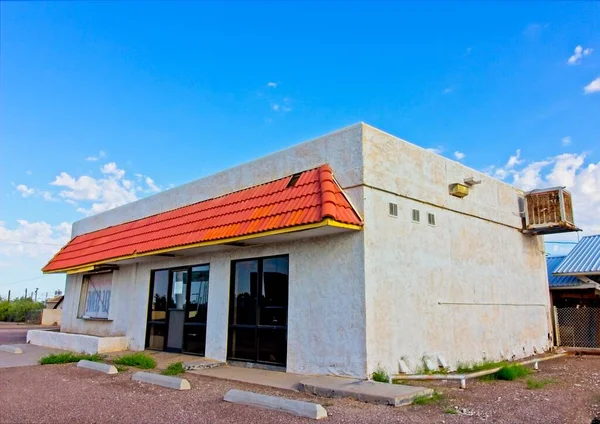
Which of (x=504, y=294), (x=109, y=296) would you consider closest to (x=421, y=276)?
(x=504, y=294)

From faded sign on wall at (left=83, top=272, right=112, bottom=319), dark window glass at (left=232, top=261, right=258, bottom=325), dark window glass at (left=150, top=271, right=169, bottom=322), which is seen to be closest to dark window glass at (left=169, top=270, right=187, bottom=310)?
dark window glass at (left=150, top=271, right=169, bottom=322)

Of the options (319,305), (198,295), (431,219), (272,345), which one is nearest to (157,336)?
(198,295)

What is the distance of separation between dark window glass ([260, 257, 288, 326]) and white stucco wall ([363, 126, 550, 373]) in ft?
7.22

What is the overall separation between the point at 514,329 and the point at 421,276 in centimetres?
482

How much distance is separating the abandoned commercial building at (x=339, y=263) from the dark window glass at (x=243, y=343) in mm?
36

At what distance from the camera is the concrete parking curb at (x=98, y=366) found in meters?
10.2

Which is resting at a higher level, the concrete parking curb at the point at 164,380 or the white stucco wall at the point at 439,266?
the white stucco wall at the point at 439,266

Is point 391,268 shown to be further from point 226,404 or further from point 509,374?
point 226,404

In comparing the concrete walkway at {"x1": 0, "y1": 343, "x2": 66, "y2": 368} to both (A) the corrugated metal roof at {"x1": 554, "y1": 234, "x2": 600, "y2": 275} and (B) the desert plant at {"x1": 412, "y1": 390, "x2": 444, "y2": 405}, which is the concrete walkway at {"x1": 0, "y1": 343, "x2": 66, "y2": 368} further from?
(A) the corrugated metal roof at {"x1": 554, "y1": 234, "x2": 600, "y2": 275}

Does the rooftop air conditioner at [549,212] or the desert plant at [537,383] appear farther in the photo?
the rooftop air conditioner at [549,212]

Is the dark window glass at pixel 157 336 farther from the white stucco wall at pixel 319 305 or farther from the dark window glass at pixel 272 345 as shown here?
the dark window glass at pixel 272 345

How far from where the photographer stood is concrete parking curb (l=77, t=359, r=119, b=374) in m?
10.2

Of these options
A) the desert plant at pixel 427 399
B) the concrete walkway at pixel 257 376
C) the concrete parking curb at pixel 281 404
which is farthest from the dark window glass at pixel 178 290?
the desert plant at pixel 427 399

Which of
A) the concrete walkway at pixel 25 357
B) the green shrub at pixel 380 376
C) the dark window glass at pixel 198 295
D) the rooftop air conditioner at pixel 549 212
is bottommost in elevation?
the concrete walkway at pixel 25 357
